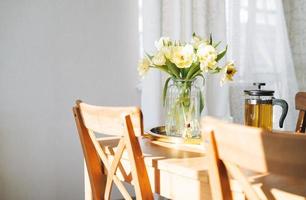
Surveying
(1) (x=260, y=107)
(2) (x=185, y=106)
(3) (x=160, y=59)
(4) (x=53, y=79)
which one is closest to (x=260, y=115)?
(1) (x=260, y=107)

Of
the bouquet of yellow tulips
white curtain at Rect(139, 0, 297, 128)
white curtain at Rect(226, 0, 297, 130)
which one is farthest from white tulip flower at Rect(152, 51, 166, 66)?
white curtain at Rect(226, 0, 297, 130)

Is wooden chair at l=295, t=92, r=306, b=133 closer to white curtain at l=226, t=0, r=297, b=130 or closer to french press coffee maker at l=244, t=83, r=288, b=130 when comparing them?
french press coffee maker at l=244, t=83, r=288, b=130

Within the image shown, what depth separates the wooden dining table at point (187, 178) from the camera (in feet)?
2.97

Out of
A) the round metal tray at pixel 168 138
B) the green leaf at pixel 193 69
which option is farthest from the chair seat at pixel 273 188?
the green leaf at pixel 193 69

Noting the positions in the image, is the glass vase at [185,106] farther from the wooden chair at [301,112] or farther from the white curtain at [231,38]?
the white curtain at [231,38]

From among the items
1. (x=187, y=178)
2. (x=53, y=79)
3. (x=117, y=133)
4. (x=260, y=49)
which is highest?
(x=260, y=49)

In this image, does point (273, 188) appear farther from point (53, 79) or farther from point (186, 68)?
point (53, 79)

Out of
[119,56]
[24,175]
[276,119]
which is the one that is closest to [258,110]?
[119,56]

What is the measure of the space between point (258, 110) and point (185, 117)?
0.94 feet

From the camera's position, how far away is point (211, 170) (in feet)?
2.85

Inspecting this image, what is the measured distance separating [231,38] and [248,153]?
7.72 ft

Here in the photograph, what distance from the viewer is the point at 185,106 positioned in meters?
1.52

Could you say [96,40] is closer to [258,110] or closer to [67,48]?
[67,48]

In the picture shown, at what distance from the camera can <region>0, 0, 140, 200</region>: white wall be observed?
7.34 feet
